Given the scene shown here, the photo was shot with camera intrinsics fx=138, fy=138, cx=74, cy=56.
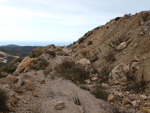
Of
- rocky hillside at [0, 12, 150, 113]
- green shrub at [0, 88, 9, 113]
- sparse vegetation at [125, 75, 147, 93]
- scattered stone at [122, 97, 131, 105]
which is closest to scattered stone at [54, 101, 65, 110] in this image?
rocky hillside at [0, 12, 150, 113]

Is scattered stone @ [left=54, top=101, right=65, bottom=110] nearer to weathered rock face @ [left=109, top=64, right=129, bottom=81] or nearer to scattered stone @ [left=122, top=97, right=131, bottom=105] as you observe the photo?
scattered stone @ [left=122, top=97, right=131, bottom=105]

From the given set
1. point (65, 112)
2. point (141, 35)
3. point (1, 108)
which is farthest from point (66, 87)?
point (141, 35)

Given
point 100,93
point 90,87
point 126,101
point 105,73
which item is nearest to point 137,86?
point 126,101

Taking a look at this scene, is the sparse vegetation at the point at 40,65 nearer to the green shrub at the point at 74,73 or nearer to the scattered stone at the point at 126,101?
the green shrub at the point at 74,73

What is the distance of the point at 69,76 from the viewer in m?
7.34

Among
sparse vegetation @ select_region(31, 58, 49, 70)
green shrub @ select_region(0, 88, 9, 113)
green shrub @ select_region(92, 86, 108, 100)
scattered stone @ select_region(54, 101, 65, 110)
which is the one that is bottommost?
scattered stone @ select_region(54, 101, 65, 110)

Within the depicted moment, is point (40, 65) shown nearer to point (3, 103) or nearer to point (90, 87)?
point (90, 87)

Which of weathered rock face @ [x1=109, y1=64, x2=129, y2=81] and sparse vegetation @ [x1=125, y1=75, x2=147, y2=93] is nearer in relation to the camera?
sparse vegetation @ [x1=125, y1=75, x2=147, y2=93]

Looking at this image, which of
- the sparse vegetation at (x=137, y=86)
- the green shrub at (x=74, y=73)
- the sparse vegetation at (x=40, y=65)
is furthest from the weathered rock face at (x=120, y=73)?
the sparse vegetation at (x=40, y=65)

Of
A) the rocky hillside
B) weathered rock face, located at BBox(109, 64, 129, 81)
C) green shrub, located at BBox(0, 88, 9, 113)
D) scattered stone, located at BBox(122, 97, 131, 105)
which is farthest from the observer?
weathered rock face, located at BBox(109, 64, 129, 81)

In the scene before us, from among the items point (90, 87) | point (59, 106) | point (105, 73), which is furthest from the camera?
point (105, 73)

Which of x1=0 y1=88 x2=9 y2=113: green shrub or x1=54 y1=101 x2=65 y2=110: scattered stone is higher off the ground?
x1=0 y1=88 x2=9 y2=113: green shrub

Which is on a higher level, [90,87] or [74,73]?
[74,73]

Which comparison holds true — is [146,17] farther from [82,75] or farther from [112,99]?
[112,99]
